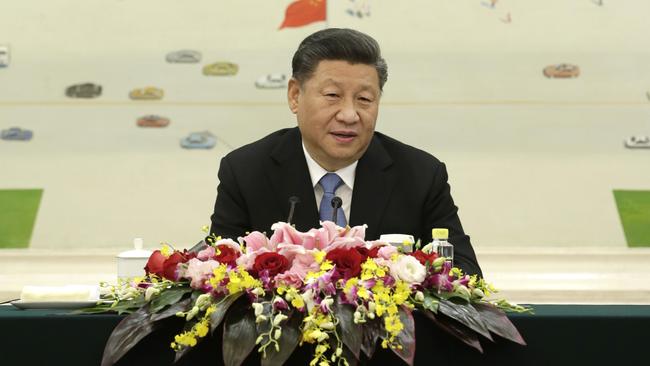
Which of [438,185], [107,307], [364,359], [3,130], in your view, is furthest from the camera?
[3,130]

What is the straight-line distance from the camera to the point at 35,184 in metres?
3.86

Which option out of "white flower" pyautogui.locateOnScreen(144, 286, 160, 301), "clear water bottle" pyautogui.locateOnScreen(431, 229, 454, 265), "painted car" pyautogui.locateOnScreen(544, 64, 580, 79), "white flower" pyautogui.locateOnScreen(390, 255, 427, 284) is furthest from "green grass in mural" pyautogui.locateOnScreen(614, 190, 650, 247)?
"white flower" pyautogui.locateOnScreen(144, 286, 160, 301)

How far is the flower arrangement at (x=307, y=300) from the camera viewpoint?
1466mm

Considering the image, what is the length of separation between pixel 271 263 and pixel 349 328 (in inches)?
7.2

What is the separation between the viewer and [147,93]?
12.8 feet

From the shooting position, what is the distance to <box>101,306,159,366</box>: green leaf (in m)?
1.50

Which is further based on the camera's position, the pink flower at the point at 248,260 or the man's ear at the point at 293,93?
the man's ear at the point at 293,93

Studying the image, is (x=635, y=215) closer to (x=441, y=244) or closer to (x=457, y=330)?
(x=441, y=244)

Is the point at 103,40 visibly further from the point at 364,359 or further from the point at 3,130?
the point at 364,359

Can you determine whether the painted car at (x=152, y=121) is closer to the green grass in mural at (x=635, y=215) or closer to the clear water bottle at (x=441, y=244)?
the green grass in mural at (x=635, y=215)

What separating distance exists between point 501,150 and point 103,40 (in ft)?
5.58

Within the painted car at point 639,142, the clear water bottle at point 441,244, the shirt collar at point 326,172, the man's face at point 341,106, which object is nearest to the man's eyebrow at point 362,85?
the man's face at point 341,106

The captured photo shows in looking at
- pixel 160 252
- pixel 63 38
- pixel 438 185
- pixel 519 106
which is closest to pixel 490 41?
pixel 519 106

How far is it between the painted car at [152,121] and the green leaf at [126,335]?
2.42 m
